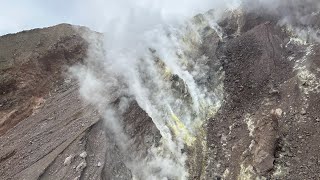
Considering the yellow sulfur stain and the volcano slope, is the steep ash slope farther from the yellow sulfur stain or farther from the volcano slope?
the yellow sulfur stain

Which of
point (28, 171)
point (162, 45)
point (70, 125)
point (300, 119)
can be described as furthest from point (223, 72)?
Answer: point (28, 171)

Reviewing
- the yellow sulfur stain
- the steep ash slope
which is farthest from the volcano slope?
the yellow sulfur stain

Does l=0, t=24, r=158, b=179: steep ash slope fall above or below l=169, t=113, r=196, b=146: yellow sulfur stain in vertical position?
above

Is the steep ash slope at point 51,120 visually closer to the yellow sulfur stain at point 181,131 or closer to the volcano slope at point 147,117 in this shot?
the volcano slope at point 147,117

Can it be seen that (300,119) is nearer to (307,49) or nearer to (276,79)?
(276,79)

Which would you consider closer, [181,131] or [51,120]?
[51,120]

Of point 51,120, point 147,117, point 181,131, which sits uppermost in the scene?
point 51,120

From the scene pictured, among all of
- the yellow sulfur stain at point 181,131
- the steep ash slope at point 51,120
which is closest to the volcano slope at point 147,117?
the steep ash slope at point 51,120

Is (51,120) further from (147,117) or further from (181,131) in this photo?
(181,131)

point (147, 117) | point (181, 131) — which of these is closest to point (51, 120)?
point (147, 117)

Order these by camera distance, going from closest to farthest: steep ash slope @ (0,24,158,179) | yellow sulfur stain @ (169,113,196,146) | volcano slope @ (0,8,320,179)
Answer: steep ash slope @ (0,24,158,179) < volcano slope @ (0,8,320,179) < yellow sulfur stain @ (169,113,196,146)
